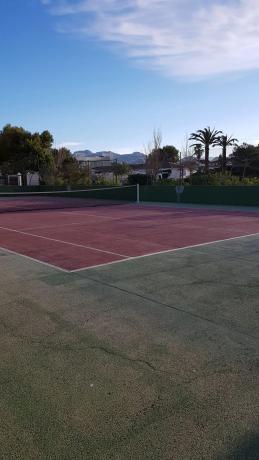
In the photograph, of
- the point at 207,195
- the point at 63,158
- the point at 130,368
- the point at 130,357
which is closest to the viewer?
the point at 130,368

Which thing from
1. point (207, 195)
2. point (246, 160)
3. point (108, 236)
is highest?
point (246, 160)

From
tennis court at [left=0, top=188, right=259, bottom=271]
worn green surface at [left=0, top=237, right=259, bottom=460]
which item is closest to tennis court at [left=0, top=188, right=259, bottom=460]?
worn green surface at [left=0, top=237, right=259, bottom=460]

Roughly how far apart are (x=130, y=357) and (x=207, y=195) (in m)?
26.6

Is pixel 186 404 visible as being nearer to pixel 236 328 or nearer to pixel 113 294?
pixel 236 328

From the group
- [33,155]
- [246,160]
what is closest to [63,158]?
[33,155]

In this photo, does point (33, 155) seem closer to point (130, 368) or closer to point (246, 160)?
point (246, 160)

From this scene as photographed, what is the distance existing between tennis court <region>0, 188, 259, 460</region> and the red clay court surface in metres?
0.59

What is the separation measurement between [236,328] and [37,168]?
57977 mm

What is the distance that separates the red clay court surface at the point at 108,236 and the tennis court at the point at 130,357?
59cm

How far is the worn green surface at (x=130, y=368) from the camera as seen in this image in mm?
3355

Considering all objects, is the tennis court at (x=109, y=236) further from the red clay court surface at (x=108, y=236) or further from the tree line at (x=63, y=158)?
the tree line at (x=63, y=158)

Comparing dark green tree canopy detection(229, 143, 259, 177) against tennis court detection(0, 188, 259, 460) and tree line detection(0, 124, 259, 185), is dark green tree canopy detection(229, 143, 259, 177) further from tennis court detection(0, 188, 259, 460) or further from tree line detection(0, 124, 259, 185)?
tennis court detection(0, 188, 259, 460)

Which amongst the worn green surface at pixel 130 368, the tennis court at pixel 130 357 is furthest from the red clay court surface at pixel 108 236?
the worn green surface at pixel 130 368

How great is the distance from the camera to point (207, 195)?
3069cm
